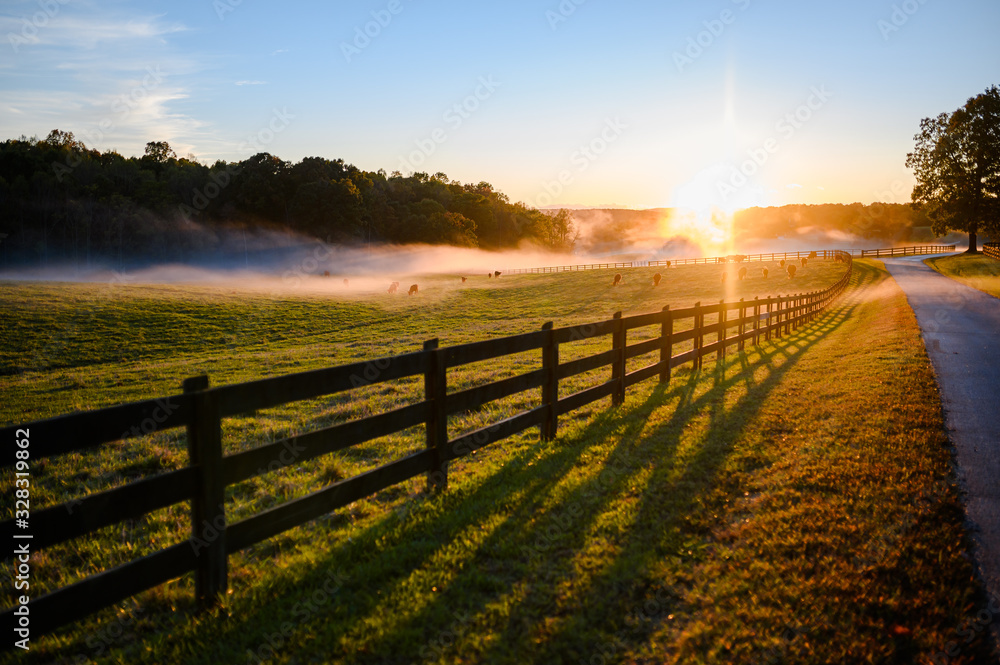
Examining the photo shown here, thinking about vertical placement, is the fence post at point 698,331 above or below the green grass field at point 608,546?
above

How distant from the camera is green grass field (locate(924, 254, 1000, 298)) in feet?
111

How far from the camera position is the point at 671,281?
50875 mm

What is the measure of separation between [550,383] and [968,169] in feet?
242

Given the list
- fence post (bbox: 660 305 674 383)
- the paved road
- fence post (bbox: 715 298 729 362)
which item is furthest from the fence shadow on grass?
fence post (bbox: 715 298 729 362)

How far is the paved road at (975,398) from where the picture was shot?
14.3 ft

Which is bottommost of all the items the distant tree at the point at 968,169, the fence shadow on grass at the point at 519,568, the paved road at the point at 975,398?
the fence shadow on grass at the point at 519,568

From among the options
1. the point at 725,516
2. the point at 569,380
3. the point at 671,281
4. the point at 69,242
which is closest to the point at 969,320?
the point at 569,380

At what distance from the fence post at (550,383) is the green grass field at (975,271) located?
3225cm

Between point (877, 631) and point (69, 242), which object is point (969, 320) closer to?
point (877, 631)

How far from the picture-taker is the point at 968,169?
193 ft

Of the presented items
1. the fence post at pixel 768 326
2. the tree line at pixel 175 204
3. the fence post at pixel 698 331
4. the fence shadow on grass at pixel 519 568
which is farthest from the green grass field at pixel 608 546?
the tree line at pixel 175 204

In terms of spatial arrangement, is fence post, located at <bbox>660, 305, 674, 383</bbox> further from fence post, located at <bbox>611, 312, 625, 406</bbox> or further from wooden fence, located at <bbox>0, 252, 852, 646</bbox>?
wooden fence, located at <bbox>0, 252, 852, 646</bbox>

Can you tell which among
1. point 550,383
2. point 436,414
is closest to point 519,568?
point 436,414

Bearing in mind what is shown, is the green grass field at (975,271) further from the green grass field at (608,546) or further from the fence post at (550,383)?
the fence post at (550,383)
